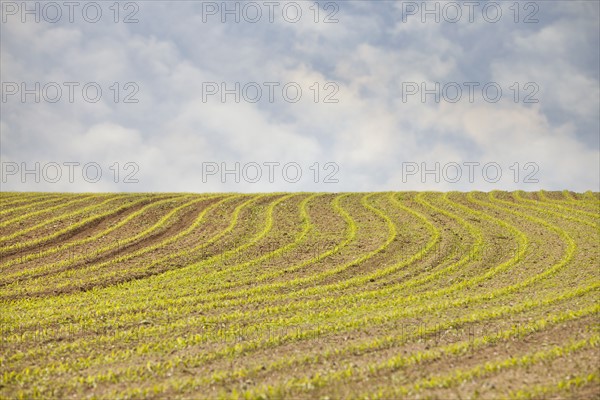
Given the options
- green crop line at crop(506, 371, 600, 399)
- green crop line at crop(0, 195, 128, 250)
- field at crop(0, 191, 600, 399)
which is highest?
green crop line at crop(0, 195, 128, 250)

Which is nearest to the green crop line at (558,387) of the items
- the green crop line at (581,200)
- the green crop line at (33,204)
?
the green crop line at (581,200)

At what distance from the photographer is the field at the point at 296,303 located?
1555cm

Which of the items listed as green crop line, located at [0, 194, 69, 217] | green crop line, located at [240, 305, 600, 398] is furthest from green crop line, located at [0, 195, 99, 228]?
green crop line, located at [240, 305, 600, 398]

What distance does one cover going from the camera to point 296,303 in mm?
23844

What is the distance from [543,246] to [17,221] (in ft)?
137

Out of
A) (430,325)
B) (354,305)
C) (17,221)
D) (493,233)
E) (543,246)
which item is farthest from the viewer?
(17,221)

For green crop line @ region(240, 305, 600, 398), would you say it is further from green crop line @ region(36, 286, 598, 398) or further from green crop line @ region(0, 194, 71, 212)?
green crop line @ region(0, 194, 71, 212)

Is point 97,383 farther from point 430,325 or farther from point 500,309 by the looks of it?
point 500,309

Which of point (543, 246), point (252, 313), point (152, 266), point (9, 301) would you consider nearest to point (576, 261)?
point (543, 246)

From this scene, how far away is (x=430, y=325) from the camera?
20.0 meters

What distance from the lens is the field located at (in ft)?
51.0

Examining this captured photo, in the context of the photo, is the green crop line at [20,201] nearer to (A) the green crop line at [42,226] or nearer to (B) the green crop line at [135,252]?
(A) the green crop line at [42,226]

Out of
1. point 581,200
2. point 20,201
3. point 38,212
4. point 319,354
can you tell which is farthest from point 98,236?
point 581,200

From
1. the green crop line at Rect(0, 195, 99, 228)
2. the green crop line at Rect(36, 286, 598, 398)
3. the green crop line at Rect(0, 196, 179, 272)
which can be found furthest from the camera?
the green crop line at Rect(0, 195, 99, 228)
